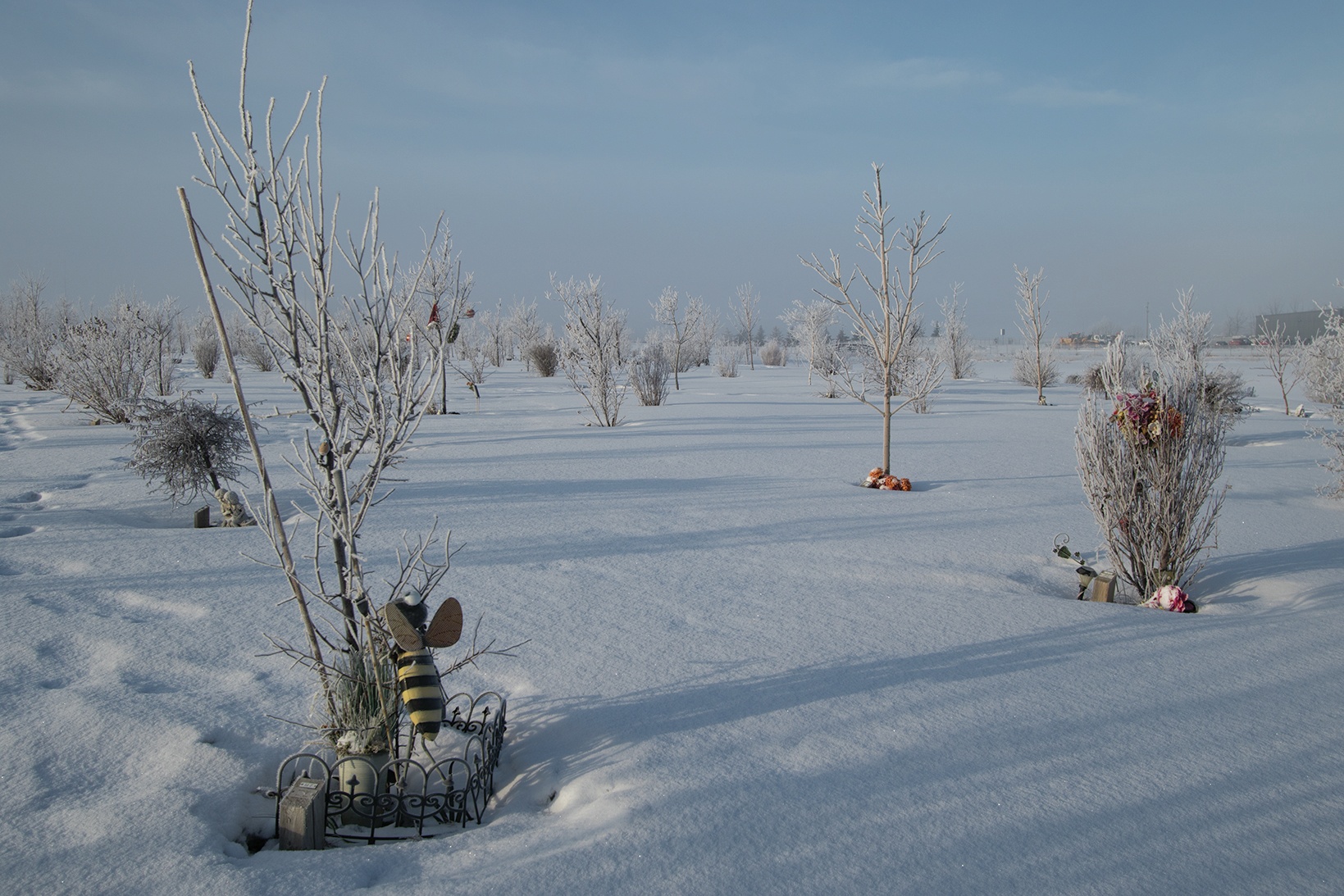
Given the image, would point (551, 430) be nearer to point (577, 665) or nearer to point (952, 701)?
point (577, 665)

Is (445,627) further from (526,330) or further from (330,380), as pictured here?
(526,330)

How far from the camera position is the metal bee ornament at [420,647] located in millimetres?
2367

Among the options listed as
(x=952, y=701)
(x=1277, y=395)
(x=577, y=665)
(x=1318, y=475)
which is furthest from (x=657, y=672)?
(x=1277, y=395)

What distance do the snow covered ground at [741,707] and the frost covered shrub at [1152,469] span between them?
38 centimetres

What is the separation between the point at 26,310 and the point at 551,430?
2391 centimetres

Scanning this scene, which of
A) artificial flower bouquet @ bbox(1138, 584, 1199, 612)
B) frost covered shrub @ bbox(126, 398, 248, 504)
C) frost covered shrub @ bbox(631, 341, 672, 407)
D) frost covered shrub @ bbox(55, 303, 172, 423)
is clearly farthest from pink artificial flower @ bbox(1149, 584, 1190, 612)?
frost covered shrub @ bbox(55, 303, 172, 423)

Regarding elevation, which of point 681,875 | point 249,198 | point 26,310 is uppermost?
point 26,310

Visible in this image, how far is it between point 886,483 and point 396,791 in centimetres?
Result: 589

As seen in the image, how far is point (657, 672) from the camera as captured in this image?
10.8 ft

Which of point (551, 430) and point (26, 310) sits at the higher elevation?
point (26, 310)

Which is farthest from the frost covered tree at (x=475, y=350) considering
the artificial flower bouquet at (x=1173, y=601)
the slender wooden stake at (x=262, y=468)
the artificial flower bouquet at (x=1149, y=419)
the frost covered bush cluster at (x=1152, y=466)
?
the slender wooden stake at (x=262, y=468)

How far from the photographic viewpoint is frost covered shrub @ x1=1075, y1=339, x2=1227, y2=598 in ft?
14.6

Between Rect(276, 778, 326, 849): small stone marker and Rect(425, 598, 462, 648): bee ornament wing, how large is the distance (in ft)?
1.72

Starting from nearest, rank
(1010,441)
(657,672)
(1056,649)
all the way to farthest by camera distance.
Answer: (657,672) → (1056,649) → (1010,441)
